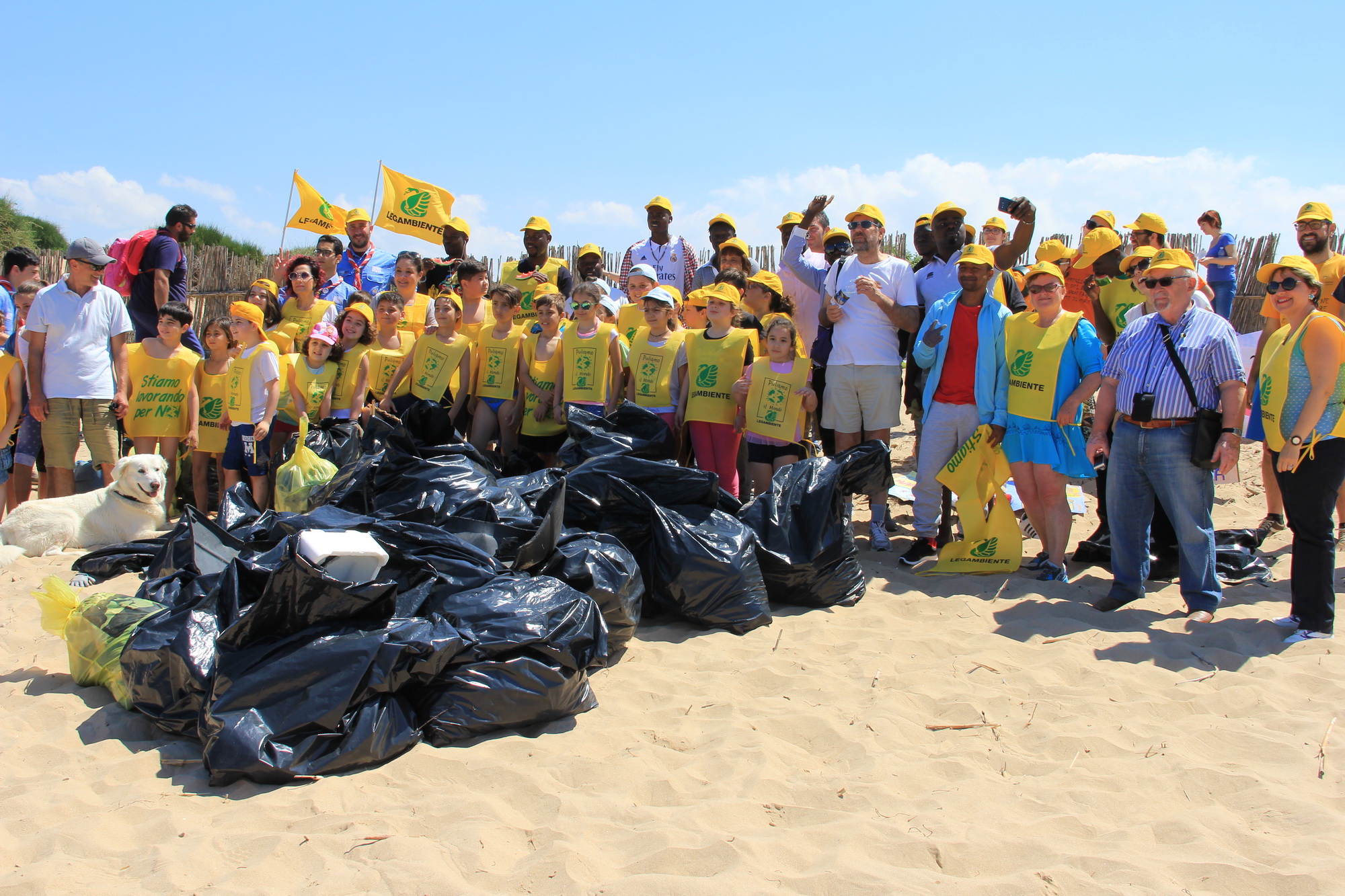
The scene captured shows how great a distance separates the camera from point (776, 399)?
17.9ft

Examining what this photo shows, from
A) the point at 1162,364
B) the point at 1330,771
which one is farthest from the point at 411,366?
the point at 1330,771

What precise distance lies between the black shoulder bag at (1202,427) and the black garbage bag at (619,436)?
2.58 m

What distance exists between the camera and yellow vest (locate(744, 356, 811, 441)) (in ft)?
17.8

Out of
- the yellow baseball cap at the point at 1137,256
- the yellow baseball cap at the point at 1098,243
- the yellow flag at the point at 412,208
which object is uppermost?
the yellow flag at the point at 412,208

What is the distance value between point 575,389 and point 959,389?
2427mm

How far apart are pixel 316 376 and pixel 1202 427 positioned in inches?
208

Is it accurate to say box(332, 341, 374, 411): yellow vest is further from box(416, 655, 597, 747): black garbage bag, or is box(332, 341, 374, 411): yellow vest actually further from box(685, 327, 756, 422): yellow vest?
box(416, 655, 597, 747): black garbage bag

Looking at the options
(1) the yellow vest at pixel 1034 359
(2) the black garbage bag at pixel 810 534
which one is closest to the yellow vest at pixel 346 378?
(2) the black garbage bag at pixel 810 534

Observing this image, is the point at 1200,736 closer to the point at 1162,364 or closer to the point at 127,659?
the point at 1162,364

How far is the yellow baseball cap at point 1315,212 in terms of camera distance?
5.81 meters

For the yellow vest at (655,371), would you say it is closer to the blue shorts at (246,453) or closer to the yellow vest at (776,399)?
the yellow vest at (776,399)

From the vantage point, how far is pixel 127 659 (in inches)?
124

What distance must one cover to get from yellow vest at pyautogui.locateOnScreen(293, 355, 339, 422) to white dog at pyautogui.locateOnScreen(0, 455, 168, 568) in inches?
40.2

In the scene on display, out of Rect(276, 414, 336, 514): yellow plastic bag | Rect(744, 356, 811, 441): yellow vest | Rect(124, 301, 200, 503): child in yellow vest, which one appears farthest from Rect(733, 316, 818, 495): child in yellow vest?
Rect(124, 301, 200, 503): child in yellow vest
